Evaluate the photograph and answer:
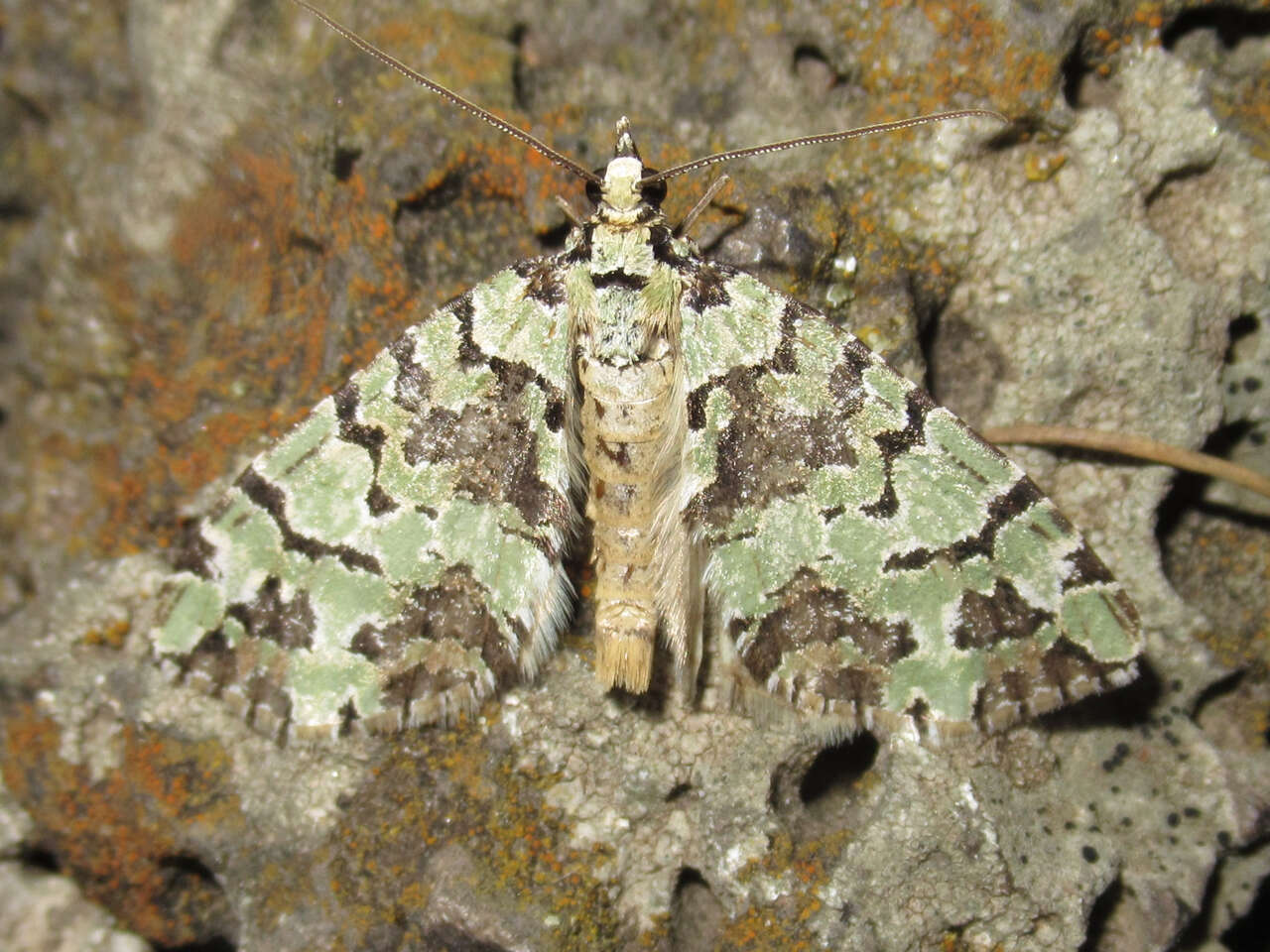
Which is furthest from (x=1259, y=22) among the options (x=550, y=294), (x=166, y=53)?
(x=166, y=53)

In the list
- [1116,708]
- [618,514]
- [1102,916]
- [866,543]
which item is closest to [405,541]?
[618,514]

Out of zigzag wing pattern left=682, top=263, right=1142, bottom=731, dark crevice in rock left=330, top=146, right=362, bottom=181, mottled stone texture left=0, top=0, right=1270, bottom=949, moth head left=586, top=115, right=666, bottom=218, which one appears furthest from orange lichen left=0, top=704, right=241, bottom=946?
moth head left=586, top=115, right=666, bottom=218

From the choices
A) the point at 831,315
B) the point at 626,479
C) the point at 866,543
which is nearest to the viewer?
the point at 866,543

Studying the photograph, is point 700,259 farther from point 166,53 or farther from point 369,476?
point 166,53

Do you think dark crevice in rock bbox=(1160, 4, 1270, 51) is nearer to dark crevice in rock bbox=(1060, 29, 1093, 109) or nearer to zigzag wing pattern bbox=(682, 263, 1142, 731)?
dark crevice in rock bbox=(1060, 29, 1093, 109)

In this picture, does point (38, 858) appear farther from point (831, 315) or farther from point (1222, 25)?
point (1222, 25)
